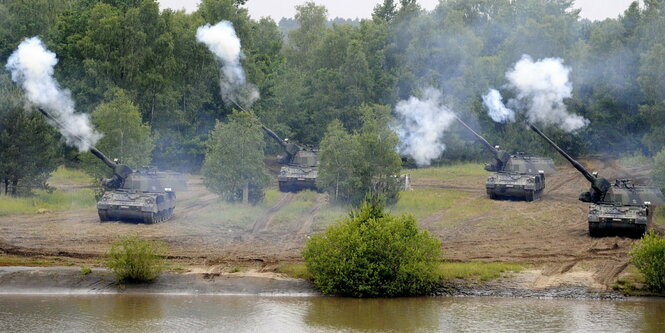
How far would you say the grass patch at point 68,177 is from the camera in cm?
5945

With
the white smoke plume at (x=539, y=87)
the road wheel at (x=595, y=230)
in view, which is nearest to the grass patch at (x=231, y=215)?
the road wheel at (x=595, y=230)

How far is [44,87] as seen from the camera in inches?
1762

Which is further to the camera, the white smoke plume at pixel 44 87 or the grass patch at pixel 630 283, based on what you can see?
the white smoke plume at pixel 44 87

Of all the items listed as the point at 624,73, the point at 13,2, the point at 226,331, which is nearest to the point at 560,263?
the point at 226,331

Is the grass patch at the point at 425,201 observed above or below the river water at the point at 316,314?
above

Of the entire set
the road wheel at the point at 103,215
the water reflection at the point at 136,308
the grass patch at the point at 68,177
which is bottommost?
the water reflection at the point at 136,308

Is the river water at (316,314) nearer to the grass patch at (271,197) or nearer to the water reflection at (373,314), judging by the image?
the water reflection at (373,314)

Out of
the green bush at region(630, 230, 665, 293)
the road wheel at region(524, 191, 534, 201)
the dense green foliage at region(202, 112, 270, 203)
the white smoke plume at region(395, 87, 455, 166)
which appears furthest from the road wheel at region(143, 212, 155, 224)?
the white smoke plume at region(395, 87, 455, 166)

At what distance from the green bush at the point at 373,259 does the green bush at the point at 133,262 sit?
522 cm

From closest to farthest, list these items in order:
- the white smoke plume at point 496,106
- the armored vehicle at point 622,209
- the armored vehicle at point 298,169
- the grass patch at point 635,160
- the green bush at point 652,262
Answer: the green bush at point 652,262, the armored vehicle at point 622,209, the armored vehicle at point 298,169, the white smoke plume at point 496,106, the grass patch at point 635,160

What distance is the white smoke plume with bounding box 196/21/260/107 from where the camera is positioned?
63406mm

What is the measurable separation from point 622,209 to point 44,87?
26.4 m

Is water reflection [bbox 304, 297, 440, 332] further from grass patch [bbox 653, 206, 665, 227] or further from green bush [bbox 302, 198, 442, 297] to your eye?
grass patch [bbox 653, 206, 665, 227]

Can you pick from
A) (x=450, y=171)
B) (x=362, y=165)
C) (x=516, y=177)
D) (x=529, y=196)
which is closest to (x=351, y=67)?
(x=450, y=171)
